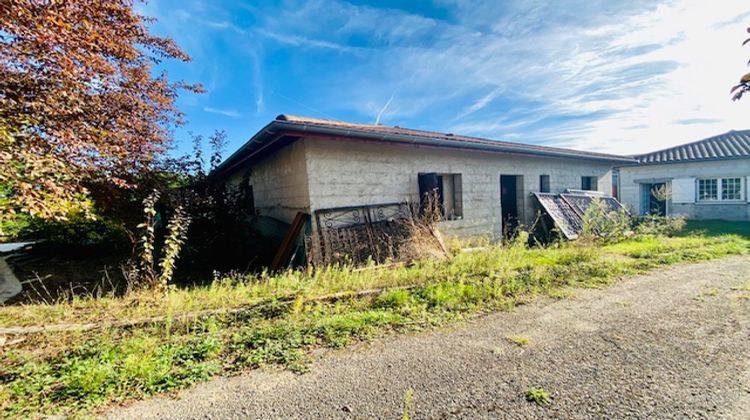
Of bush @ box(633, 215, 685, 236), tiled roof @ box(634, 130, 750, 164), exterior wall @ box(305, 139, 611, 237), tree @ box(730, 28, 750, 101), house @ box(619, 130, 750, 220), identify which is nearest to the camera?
tree @ box(730, 28, 750, 101)

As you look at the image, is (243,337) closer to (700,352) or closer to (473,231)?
(700,352)

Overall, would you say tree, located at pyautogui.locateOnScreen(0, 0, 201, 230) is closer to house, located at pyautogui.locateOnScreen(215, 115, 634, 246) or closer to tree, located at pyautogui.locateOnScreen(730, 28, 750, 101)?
house, located at pyautogui.locateOnScreen(215, 115, 634, 246)

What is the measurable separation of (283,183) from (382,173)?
241cm

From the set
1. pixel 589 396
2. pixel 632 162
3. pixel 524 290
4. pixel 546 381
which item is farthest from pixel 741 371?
pixel 632 162

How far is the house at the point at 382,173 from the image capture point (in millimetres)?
5895

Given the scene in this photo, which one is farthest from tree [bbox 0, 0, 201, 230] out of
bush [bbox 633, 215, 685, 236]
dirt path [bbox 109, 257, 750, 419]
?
bush [bbox 633, 215, 685, 236]

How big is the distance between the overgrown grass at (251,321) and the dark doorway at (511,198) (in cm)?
365

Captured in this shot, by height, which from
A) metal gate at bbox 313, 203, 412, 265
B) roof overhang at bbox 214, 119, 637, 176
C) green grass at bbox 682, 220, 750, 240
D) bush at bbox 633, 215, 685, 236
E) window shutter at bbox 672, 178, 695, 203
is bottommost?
green grass at bbox 682, 220, 750, 240

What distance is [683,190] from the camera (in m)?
→ 14.4

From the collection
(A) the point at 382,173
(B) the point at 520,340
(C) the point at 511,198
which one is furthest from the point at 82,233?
(C) the point at 511,198

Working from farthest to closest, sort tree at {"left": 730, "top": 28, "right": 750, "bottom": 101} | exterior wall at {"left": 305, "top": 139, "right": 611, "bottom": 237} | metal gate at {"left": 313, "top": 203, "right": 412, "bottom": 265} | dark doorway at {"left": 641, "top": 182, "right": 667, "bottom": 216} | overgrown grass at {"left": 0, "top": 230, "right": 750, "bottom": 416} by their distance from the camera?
dark doorway at {"left": 641, "top": 182, "right": 667, "bottom": 216} → exterior wall at {"left": 305, "top": 139, "right": 611, "bottom": 237} → metal gate at {"left": 313, "top": 203, "right": 412, "bottom": 265} → overgrown grass at {"left": 0, "top": 230, "right": 750, "bottom": 416} → tree at {"left": 730, "top": 28, "right": 750, "bottom": 101}

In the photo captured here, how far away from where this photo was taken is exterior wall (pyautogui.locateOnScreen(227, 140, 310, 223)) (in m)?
6.08

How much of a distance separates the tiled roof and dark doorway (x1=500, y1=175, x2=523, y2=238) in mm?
10668

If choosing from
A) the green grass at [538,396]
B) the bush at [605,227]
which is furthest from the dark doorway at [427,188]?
the green grass at [538,396]
